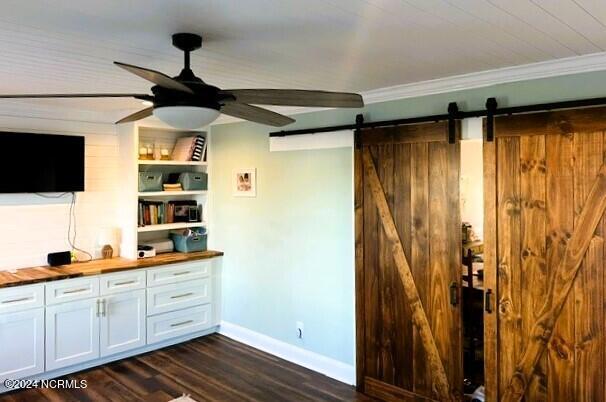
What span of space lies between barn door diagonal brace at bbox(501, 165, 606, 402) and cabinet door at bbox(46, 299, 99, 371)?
3.29 meters

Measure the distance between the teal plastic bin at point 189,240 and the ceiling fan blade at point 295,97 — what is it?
10.2ft

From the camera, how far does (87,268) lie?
423cm

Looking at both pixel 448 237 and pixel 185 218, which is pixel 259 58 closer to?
pixel 448 237

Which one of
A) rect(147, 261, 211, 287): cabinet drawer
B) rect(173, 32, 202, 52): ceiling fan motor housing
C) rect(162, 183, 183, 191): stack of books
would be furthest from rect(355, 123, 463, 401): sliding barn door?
rect(162, 183, 183, 191): stack of books

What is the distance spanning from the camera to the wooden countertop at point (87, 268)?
12.5 feet

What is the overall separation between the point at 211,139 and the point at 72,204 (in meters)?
1.52

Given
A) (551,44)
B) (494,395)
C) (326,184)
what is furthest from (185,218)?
(551,44)

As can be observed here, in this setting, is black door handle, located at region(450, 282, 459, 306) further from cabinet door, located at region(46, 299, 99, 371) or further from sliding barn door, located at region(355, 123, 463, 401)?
cabinet door, located at region(46, 299, 99, 371)

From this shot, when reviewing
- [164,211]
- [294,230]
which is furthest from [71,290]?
[294,230]

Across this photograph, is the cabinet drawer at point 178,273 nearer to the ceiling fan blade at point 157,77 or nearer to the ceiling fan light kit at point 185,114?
the ceiling fan light kit at point 185,114

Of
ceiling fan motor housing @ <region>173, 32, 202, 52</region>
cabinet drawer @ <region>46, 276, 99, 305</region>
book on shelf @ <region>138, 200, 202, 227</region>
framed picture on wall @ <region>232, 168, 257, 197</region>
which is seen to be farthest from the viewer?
book on shelf @ <region>138, 200, 202, 227</region>

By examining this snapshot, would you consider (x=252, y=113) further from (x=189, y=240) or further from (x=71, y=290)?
(x=189, y=240)

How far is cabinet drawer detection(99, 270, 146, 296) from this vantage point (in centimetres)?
425

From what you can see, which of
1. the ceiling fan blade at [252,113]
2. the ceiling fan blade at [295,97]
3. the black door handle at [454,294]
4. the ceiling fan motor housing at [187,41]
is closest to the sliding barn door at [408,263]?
the black door handle at [454,294]
